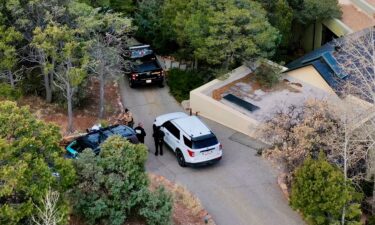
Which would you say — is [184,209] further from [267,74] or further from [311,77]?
[311,77]

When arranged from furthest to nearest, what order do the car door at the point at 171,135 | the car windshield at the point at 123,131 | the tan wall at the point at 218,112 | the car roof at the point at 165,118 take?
1. the tan wall at the point at 218,112
2. the car roof at the point at 165,118
3. the car door at the point at 171,135
4. the car windshield at the point at 123,131

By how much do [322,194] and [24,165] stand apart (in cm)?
942

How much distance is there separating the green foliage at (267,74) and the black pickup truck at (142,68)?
4960 millimetres

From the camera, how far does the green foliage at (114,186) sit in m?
17.6

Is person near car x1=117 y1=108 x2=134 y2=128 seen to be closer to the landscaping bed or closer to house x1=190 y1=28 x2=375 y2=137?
house x1=190 y1=28 x2=375 y2=137

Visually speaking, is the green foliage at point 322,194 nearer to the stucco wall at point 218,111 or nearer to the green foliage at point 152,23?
the stucco wall at point 218,111

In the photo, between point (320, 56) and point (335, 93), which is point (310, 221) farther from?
point (320, 56)

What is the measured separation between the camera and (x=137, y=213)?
18844mm

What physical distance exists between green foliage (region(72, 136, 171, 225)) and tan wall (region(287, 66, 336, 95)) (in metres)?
12.5

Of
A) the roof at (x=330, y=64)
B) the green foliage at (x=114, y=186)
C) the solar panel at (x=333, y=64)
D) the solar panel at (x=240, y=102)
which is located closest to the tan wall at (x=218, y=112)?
the solar panel at (x=240, y=102)

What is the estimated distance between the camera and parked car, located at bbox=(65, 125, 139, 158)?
73.2ft

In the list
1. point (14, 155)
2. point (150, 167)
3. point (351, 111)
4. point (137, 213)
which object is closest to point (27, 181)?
point (14, 155)

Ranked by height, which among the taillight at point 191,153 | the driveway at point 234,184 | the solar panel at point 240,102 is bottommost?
the driveway at point 234,184

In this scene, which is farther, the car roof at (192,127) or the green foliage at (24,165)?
the car roof at (192,127)
